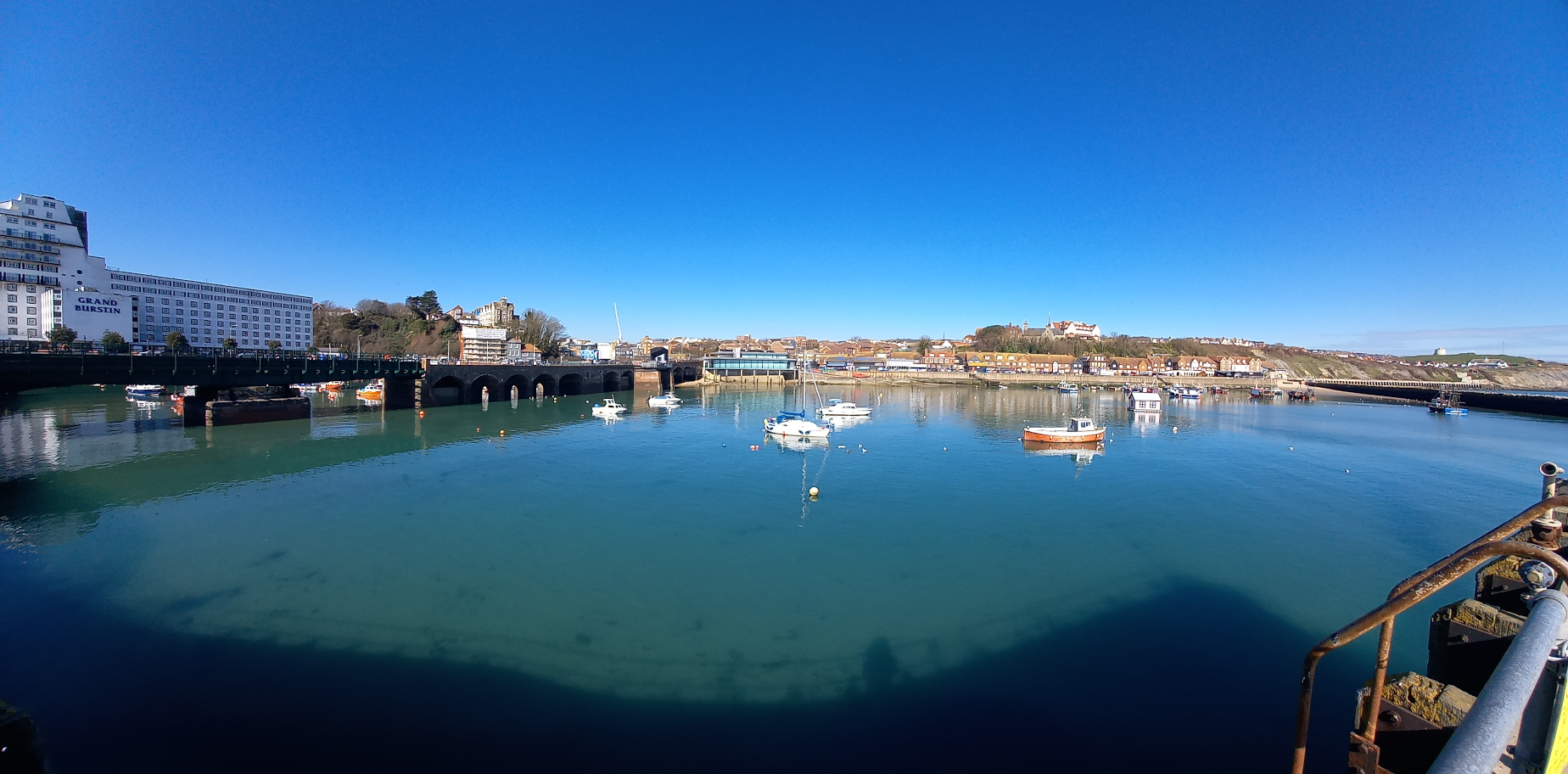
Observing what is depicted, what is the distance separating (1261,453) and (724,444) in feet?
97.1

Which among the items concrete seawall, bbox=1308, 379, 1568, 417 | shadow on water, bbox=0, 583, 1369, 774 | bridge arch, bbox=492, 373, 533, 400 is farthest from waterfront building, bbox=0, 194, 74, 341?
concrete seawall, bbox=1308, 379, 1568, 417

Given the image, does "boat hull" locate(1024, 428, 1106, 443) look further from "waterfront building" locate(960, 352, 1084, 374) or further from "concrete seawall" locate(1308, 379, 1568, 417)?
"waterfront building" locate(960, 352, 1084, 374)

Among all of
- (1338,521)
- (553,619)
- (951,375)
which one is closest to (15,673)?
(553,619)

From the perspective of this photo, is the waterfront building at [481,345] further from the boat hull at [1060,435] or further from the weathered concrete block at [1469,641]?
the weathered concrete block at [1469,641]

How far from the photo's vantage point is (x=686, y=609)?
1174 centimetres

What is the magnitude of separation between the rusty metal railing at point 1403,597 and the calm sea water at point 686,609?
564cm

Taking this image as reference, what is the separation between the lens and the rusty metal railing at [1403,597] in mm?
2053

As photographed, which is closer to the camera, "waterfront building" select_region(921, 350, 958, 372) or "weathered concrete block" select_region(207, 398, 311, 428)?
"weathered concrete block" select_region(207, 398, 311, 428)

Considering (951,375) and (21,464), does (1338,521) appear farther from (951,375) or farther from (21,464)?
(951,375)

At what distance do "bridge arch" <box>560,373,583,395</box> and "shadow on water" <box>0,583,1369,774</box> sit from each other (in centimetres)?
5611

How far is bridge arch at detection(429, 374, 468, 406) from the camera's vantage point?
2053 inches

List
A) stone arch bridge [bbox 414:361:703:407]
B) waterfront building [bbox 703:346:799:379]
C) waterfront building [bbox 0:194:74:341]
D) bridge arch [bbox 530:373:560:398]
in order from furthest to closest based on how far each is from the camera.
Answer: waterfront building [bbox 703:346:799:379], bridge arch [bbox 530:373:560:398], stone arch bridge [bbox 414:361:703:407], waterfront building [bbox 0:194:74:341]

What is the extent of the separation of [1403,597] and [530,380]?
6537 cm

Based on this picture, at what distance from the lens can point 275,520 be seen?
1734cm
